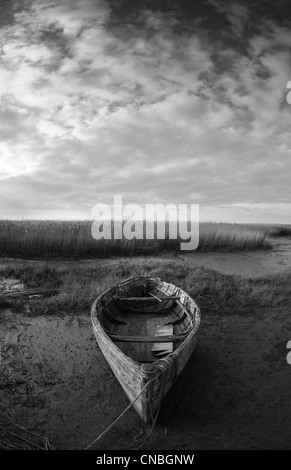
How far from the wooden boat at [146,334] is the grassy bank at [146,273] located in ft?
3.41

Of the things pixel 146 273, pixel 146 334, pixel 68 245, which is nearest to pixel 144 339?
pixel 146 334

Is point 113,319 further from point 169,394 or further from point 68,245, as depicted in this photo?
point 68,245

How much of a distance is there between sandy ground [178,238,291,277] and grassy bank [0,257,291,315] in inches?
76.9

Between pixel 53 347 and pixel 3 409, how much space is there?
1.58m

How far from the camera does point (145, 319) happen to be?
645 cm

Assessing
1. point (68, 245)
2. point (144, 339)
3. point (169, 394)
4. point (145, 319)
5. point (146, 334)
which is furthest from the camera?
point (68, 245)

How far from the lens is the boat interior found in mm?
4840

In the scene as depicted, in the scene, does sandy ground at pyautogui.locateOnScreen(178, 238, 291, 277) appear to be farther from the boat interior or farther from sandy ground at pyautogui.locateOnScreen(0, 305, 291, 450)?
sandy ground at pyautogui.locateOnScreen(0, 305, 291, 450)

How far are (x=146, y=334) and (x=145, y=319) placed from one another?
26.1 inches

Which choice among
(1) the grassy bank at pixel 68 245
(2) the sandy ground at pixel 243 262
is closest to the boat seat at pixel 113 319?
(2) the sandy ground at pixel 243 262

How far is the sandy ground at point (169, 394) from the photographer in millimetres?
3568

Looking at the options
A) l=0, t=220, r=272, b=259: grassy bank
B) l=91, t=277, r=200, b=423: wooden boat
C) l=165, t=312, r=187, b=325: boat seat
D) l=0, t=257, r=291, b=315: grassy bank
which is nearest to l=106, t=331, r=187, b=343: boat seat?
l=91, t=277, r=200, b=423: wooden boat

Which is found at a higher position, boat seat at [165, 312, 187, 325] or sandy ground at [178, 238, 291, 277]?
sandy ground at [178, 238, 291, 277]
